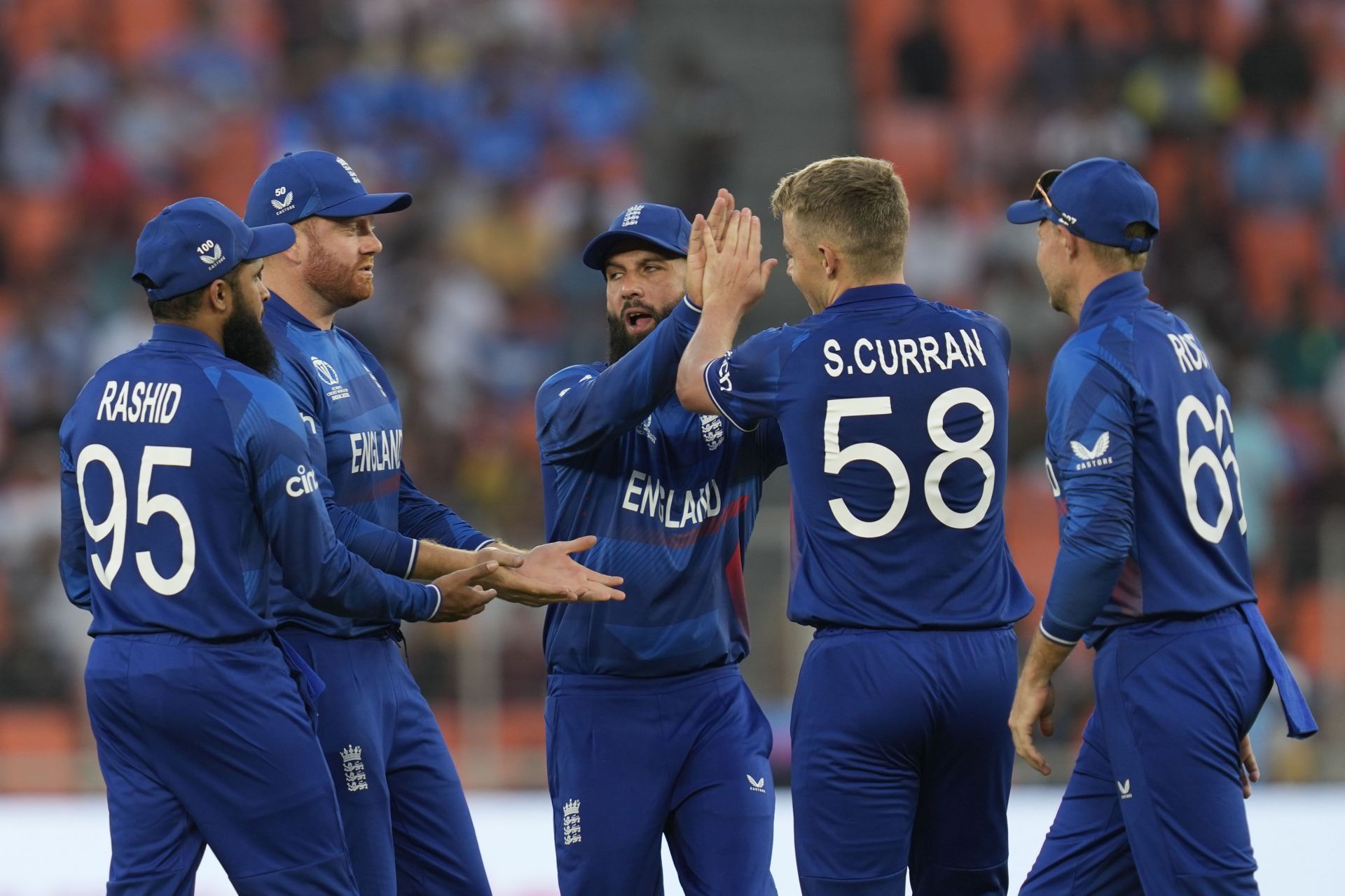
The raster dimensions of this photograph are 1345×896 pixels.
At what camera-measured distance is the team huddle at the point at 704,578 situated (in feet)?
15.3

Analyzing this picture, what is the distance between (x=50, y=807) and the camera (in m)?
7.76

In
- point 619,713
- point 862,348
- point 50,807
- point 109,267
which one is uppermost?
point 109,267

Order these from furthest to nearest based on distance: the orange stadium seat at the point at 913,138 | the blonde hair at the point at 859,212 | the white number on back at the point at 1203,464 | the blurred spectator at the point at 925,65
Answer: the blurred spectator at the point at 925,65 < the orange stadium seat at the point at 913,138 < the white number on back at the point at 1203,464 < the blonde hair at the point at 859,212

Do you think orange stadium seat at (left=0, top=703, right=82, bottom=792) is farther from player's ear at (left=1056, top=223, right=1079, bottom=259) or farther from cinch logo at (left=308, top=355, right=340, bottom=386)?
player's ear at (left=1056, top=223, right=1079, bottom=259)

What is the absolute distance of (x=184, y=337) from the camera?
4828 millimetres

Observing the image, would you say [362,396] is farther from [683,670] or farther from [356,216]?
[683,670]

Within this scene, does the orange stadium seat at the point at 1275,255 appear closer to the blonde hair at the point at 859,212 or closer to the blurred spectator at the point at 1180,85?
the blurred spectator at the point at 1180,85

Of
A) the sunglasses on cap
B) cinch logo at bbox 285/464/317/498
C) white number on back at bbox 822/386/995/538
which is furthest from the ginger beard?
the sunglasses on cap

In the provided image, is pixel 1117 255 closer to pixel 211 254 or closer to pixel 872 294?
pixel 872 294

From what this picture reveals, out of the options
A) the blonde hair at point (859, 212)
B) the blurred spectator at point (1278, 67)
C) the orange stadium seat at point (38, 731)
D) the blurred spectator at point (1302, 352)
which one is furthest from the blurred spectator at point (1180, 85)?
the blonde hair at point (859, 212)

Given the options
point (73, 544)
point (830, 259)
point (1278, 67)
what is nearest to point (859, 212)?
point (830, 259)

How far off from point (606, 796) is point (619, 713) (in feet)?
0.82

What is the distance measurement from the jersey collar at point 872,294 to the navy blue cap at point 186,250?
66.6 inches

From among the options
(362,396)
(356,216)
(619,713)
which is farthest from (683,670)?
(356,216)
